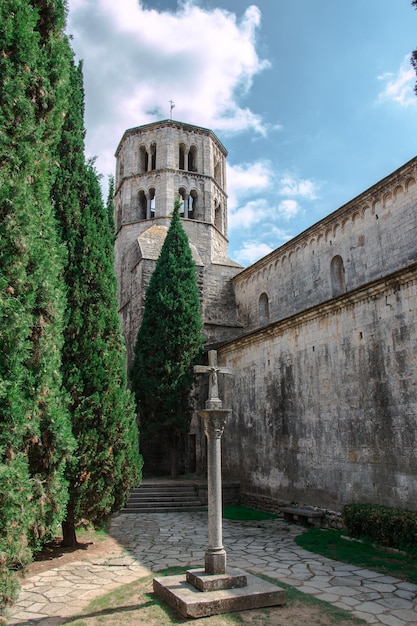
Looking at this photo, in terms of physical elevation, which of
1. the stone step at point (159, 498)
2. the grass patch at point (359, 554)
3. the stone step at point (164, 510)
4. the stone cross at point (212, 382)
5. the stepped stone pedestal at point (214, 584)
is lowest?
the stone step at point (164, 510)

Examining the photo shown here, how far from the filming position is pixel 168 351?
51.4 feet

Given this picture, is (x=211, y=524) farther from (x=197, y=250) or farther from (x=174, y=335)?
(x=197, y=250)

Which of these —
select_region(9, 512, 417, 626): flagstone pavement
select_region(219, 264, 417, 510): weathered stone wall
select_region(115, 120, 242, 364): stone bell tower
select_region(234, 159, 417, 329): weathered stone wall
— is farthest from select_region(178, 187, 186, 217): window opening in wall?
select_region(9, 512, 417, 626): flagstone pavement

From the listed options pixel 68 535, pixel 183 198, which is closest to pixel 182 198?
pixel 183 198

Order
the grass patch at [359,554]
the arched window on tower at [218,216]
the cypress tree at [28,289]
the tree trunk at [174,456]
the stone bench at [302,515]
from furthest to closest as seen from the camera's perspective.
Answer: the arched window on tower at [218,216], the tree trunk at [174,456], the stone bench at [302,515], the grass patch at [359,554], the cypress tree at [28,289]

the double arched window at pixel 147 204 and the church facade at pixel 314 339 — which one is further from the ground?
the double arched window at pixel 147 204

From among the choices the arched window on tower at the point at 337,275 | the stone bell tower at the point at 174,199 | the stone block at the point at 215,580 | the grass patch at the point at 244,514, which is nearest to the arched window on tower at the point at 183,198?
the stone bell tower at the point at 174,199

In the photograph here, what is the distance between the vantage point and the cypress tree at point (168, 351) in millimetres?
15312

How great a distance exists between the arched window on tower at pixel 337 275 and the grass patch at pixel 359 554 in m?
7.49

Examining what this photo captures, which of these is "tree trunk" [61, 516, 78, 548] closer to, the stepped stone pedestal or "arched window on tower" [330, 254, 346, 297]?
the stepped stone pedestal

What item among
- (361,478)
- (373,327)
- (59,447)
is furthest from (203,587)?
(373,327)

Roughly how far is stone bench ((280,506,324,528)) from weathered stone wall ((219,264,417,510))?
0.31 metres

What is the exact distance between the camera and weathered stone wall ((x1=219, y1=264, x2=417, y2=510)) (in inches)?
331

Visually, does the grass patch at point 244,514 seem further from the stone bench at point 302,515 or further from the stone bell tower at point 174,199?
the stone bell tower at point 174,199
